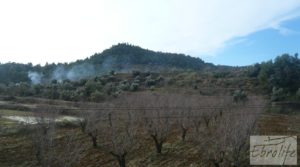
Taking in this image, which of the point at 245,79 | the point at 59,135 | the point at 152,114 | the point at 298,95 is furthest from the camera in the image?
the point at 245,79

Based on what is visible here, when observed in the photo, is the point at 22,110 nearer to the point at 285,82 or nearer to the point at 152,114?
the point at 152,114

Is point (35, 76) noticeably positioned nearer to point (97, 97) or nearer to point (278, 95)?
point (97, 97)

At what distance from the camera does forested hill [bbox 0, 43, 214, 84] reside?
128 meters

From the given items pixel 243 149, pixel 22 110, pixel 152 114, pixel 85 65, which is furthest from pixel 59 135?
pixel 85 65

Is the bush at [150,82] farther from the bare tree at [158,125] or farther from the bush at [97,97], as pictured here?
the bare tree at [158,125]

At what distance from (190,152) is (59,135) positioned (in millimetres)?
17333

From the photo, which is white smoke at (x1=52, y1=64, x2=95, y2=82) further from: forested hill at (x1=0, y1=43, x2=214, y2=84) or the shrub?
the shrub

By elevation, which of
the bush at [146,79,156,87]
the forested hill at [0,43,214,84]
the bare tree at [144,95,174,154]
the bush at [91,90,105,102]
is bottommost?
the bare tree at [144,95,174,154]

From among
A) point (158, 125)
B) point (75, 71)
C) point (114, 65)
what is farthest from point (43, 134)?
point (114, 65)

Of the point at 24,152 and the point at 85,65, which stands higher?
the point at 85,65

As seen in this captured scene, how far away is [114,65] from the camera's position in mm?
146625

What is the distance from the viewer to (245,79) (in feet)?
302

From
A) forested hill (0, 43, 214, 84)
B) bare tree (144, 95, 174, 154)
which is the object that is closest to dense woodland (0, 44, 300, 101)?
forested hill (0, 43, 214, 84)

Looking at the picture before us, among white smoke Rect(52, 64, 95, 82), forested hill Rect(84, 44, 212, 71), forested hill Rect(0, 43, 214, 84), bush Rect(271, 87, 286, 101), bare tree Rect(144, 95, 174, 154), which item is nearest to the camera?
bare tree Rect(144, 95, 174, 154)
